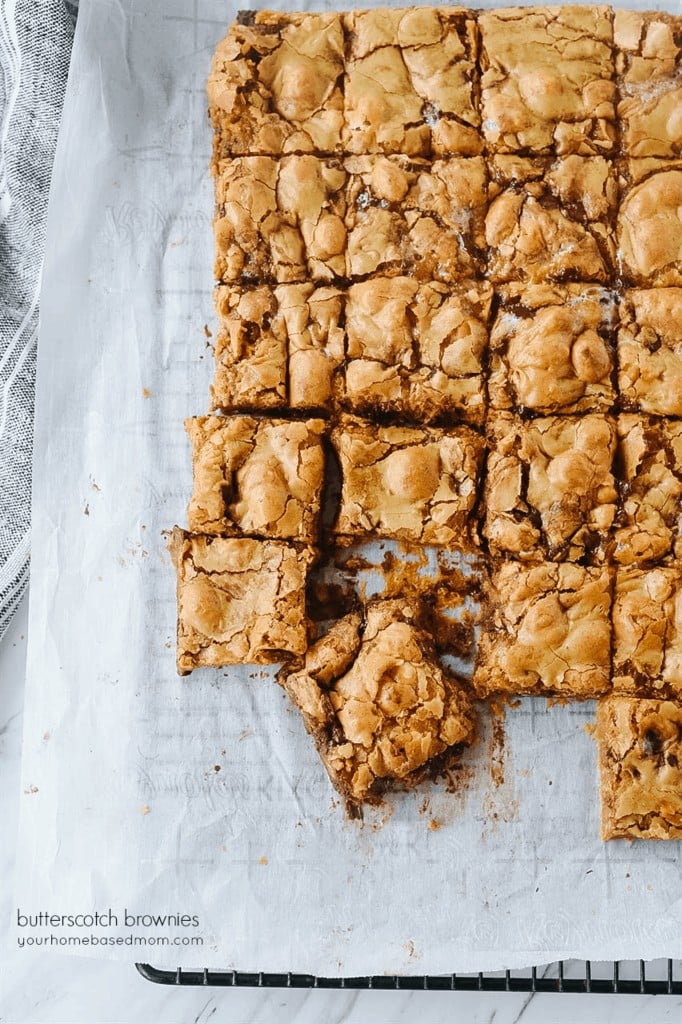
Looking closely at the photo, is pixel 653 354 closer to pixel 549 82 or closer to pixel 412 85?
pixel 549 82

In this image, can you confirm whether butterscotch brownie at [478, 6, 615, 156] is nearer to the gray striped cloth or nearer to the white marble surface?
the gray striped cloth

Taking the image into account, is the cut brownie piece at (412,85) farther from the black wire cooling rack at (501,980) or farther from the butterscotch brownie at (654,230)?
the black wire cooling rack at (501,980)

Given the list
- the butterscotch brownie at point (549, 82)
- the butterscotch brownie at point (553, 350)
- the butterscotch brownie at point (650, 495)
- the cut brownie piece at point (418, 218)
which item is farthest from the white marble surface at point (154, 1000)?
the butterscotch brownie at point (549, 82)

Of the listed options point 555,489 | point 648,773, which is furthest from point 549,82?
point 648,773

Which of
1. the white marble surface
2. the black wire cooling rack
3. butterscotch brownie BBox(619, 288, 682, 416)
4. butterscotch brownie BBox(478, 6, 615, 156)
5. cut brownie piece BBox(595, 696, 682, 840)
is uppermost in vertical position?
butterscotch brownie BBox(478, 6, 615, 156)

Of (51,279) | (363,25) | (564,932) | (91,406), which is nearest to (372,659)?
(564,932)

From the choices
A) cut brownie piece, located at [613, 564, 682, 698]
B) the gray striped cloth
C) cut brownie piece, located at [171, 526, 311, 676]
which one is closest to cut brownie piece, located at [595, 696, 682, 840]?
cut brownie piece, located at [613, 564, 682, 698]
